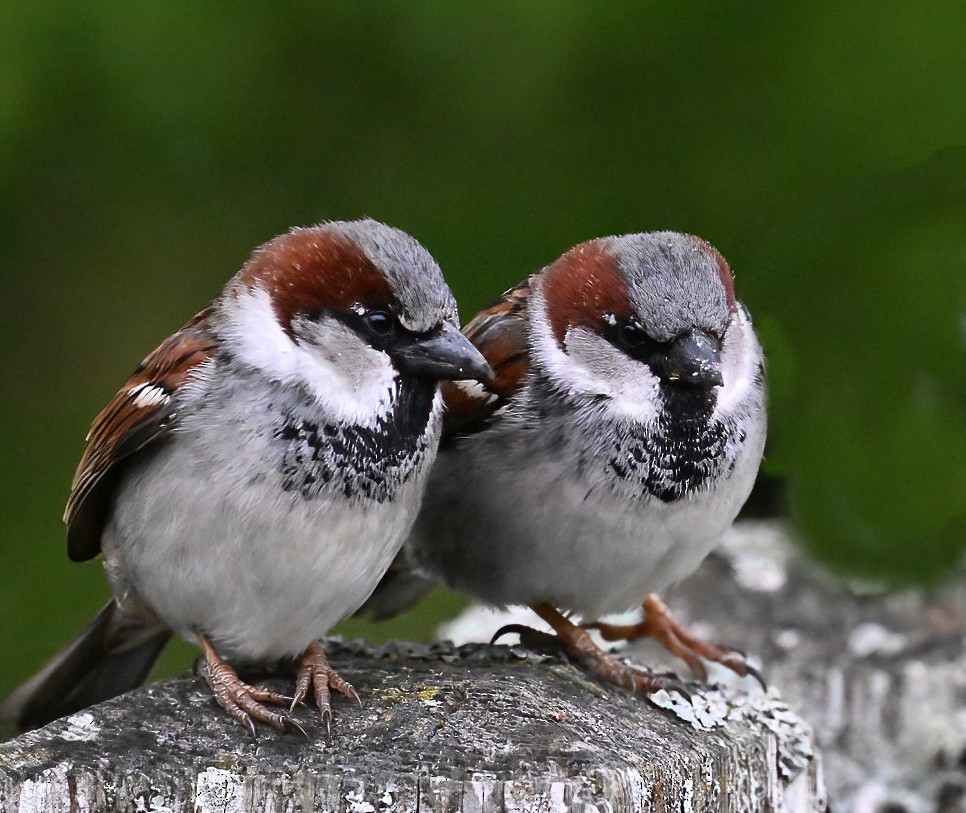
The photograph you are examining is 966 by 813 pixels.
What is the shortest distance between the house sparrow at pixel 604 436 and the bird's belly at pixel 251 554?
241 millimetres

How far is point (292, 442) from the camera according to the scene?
1.80 meters

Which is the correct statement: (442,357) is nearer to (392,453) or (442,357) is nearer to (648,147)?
(392,453)

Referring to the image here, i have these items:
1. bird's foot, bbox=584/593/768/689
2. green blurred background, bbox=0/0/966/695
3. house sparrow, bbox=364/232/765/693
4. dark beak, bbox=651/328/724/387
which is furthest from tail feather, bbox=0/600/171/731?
green blurred background, bbox=0/0/966/695

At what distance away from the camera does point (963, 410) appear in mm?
2832

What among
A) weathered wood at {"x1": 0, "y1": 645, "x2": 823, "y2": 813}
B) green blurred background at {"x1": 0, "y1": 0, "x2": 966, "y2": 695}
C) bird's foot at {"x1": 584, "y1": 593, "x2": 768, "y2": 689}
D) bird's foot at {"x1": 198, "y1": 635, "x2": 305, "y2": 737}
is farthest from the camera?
green blurred background at {"x1": 0, "y1": 0, "x2": 966, "y2": 695}

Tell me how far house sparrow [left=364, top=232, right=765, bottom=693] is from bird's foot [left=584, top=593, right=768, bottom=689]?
197 millimetres

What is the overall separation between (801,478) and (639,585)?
0.82 metres

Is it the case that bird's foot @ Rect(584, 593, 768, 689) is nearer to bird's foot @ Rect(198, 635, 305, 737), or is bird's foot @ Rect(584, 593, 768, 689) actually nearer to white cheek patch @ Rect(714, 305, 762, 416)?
white cheek patch @ Rect(714, 305, 762, 416)

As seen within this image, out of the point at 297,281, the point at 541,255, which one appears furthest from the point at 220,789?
the point at 541,255

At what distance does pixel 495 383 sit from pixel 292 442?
1.38 ft

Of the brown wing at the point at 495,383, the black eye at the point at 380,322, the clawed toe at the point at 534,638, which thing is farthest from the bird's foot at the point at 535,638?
the black eye at the point at 380,322

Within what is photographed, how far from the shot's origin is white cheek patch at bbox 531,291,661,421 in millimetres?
1994

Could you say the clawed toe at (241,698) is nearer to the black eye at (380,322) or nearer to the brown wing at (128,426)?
the brown wing at (128,426)

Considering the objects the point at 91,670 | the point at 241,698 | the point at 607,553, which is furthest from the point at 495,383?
the point at 91,670
